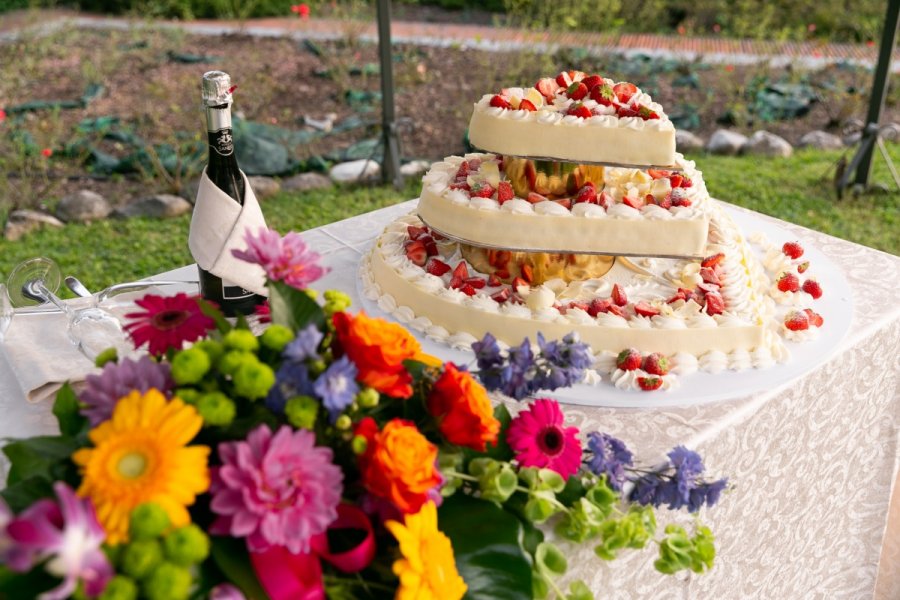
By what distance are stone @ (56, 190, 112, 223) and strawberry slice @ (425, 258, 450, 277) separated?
348 centimetres

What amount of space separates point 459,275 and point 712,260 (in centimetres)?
57

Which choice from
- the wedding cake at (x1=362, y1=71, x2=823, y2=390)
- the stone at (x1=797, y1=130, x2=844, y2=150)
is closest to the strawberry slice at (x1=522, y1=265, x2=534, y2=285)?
the wedding cake at (x1=362, y1=71, x2=823, y2=390)

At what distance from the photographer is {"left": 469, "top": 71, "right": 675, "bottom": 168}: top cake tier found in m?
1.81

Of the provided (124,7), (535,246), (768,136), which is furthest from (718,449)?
(124,7)

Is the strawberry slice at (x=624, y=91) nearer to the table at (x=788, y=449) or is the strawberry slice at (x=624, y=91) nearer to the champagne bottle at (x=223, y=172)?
the table at (x=788, y=449)

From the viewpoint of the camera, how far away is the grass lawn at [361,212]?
14.4 feet

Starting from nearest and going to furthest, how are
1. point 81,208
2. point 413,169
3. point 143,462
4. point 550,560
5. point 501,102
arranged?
point 143,462 → point 550,560 → point 501,102 → point 81,208 → point 413,169

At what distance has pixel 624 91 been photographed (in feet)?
6.54

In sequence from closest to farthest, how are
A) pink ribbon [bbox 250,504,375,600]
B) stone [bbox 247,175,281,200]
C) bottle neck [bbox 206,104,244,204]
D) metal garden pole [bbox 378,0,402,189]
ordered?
pink ribbon [bbox 250,504,375,600], bottle neck [bbox 206,104,244,204], metal garden pole [bbox 378,0,402,189], stone [bbox 247,175,281,200]

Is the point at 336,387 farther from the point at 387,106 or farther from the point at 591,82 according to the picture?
the point at 387,106

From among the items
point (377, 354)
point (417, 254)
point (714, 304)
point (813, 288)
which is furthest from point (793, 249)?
point (377, 354)

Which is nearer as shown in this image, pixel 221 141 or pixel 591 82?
pixel 221 141

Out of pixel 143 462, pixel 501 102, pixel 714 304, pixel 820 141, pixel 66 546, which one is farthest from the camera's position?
pixel 820 141

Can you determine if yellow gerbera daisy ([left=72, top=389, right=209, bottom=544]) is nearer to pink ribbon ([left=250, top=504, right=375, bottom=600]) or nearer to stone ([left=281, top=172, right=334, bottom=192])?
pink ribbon ([left=250, top=504, right=375, bottom=600])
